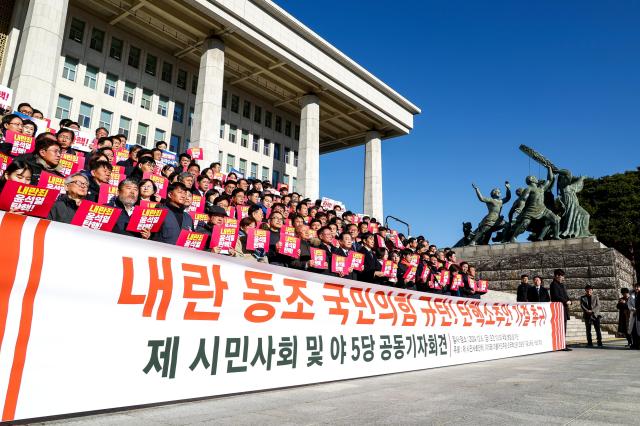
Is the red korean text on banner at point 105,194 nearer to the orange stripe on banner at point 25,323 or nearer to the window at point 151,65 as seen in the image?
the orange stripe on banner at point 25,323

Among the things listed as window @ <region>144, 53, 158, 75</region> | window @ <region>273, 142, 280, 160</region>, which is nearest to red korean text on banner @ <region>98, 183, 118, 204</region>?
window @ <region>144, 53, 158, 75</region>

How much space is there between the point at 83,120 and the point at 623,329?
97.0 feet

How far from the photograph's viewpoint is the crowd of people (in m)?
5.11

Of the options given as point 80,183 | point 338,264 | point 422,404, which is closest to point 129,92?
point 338,264

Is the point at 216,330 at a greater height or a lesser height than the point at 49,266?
lesser

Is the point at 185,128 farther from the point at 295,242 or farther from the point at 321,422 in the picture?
the point at 321,422

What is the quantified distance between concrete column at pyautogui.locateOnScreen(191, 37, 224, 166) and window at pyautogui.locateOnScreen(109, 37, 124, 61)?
690 centimetres

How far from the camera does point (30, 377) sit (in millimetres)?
2729

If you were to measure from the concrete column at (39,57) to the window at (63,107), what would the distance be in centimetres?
849

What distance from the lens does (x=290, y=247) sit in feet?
22.4

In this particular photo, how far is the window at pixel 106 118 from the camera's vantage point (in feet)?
94.0

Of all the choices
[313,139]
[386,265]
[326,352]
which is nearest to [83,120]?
[313,139]

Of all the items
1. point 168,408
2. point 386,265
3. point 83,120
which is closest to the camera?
point 168,408

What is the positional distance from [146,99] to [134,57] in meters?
2.89
